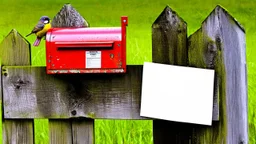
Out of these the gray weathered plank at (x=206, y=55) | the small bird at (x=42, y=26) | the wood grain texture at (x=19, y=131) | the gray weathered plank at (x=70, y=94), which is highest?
the small bird at (x=42, y=26)

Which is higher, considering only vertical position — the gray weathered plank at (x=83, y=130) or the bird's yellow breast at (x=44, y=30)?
the bird's yellow breast at (x=44, y=30)

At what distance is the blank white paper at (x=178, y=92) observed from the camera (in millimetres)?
1974

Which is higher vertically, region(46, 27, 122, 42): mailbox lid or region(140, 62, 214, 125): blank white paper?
region(46, 27, 122, 42): mailbox lid

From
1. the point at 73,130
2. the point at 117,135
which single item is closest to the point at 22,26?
the point at 117,135

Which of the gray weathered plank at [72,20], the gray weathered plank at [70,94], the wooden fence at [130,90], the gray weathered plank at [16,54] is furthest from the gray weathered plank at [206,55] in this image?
the gray weathered plank at [16,54]

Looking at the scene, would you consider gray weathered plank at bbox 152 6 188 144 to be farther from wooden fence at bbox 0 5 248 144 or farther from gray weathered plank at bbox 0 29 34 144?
gray weathered plank at bbox 0 29 34 144

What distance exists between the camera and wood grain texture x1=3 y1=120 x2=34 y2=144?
2.17 m

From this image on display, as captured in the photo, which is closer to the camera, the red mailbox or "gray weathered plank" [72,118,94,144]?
the red mailbox

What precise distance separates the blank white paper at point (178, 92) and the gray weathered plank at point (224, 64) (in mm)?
42

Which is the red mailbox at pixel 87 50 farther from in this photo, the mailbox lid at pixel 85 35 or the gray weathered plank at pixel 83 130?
the gray weathered plank at pixel 83 130

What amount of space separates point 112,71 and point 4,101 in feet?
1.25

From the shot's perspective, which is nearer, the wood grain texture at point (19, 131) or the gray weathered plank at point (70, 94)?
Result: the gray weathered plank at point (70, 94)

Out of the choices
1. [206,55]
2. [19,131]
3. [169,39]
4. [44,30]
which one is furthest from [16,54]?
[206,55]

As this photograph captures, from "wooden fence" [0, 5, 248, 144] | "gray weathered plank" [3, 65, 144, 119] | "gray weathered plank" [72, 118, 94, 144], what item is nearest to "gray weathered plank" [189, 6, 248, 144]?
"wooden fence" [0, 5, 248, 144]
